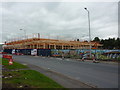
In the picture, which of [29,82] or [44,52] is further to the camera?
[44,52]

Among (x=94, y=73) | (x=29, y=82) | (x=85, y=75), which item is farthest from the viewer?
(x=94, y=73)

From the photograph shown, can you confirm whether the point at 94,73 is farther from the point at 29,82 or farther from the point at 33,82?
the point at 29,82

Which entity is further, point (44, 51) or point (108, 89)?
point (44, 51)

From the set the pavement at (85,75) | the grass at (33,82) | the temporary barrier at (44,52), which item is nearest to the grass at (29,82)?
the grass at (33,82)

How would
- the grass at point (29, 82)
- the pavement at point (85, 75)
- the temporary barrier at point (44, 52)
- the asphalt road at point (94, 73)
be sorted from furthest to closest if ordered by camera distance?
1. the temporary barrier at point (44, 52)
2. the asphalt road at point (94, 73)
3. the pavement at point (85, 75)
4. the grass at point (29, 82)

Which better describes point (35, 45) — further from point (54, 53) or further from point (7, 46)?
point (7, 46)

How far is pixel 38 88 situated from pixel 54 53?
36.4m

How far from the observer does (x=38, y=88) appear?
20.9 feet

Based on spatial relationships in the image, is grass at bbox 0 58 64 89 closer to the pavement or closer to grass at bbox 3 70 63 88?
grass at bbox 3 70 63 88

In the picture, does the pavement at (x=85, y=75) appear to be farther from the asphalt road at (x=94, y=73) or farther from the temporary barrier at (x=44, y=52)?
the temporary barrier at (x=44, y=52)

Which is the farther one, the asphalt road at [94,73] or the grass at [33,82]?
the asphalt road at [94,73]

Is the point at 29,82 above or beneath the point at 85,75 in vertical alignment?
above

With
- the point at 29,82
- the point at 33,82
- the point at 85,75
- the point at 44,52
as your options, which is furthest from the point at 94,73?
the point at 44,52

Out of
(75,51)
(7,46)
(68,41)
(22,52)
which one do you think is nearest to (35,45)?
(22,52)
